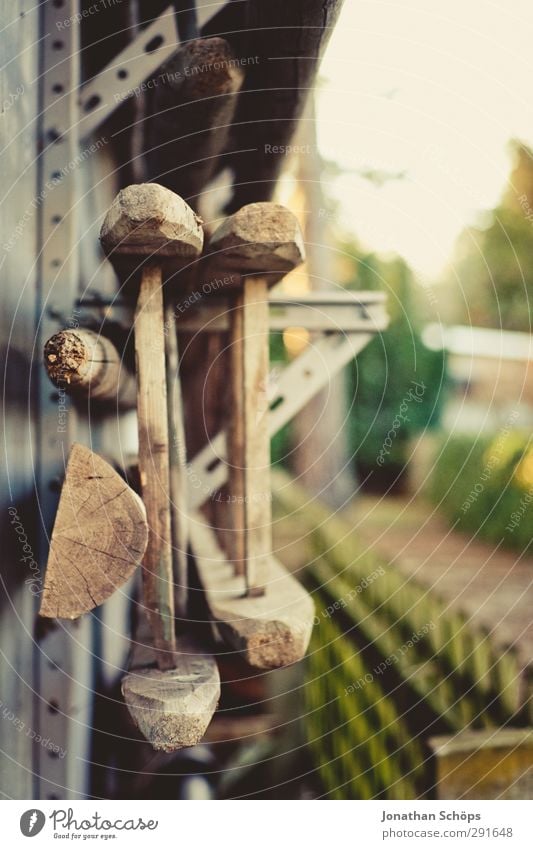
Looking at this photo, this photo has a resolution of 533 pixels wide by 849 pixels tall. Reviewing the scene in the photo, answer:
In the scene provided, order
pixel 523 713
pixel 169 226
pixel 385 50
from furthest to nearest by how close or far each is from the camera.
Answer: pixel 523 713
pixel 385 50
pixel 169 226

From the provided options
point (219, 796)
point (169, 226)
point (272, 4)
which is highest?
point (272, 4)

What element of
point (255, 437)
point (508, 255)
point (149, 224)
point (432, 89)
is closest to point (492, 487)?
point (508, 255)

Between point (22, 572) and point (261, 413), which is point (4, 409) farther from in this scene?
point (261, 413)

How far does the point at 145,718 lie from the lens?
79 cm

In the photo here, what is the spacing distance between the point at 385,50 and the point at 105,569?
1184 mm

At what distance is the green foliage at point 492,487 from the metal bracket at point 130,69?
11.0ft

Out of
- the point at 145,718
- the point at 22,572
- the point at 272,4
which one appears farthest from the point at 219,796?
the point at 272,4

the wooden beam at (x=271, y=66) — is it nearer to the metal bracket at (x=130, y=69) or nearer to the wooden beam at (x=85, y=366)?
the metal bracket at (x=130, y=69)

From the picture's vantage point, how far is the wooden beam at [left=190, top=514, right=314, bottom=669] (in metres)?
0.86

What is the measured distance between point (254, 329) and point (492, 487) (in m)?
4.75

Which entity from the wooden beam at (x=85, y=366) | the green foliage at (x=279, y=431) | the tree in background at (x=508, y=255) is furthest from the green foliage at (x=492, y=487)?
the wooden beam at (x=85, y=366)

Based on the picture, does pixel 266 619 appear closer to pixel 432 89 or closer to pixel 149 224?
pixel 149 224

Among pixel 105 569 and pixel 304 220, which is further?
pixel 304 220

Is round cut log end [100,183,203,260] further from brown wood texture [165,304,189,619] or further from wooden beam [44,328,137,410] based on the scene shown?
brown wood texture [165,304,189,619]
